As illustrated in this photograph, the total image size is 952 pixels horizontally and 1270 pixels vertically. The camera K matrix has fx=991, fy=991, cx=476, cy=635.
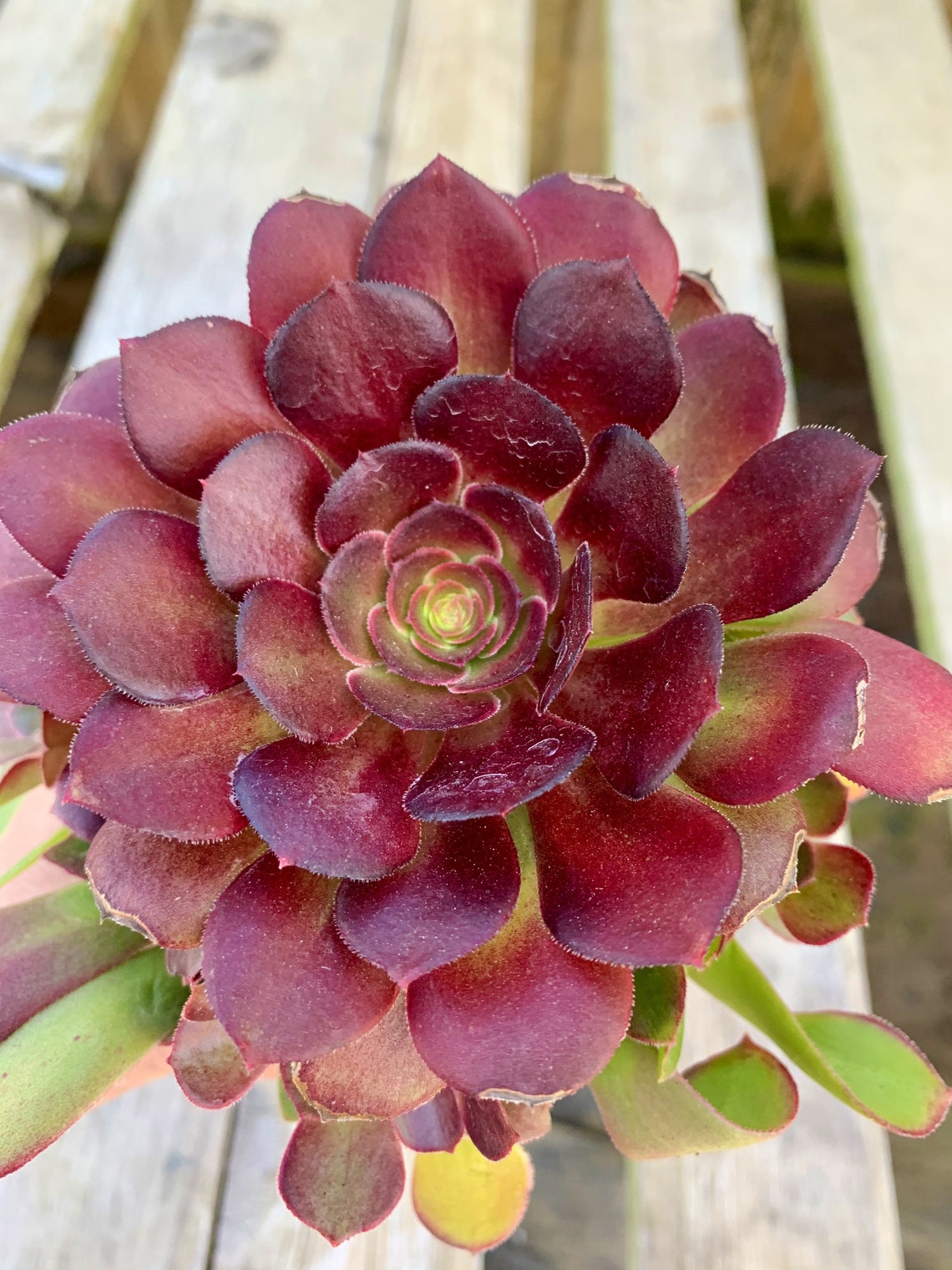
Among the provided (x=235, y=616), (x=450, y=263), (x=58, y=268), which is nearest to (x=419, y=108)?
(x=450, y=263)

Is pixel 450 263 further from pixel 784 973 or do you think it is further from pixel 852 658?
pixel 784 973

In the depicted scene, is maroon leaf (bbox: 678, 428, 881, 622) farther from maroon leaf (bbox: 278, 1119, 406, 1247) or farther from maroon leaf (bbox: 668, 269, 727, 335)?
maroon leaf (bbox: 278, 1119, 406, 1247)

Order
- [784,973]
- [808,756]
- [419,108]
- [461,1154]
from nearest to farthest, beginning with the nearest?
[808,756], [461,1154], [784,973], [419,108]

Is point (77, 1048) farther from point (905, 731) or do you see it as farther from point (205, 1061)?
point (905, 731)

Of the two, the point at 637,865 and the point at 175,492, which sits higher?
the point at 175,492

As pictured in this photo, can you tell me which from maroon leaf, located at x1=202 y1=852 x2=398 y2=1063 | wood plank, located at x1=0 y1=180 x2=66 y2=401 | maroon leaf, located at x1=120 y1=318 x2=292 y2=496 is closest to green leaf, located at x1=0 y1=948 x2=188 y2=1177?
maroon leaf, located at x1=202 y1=852 x2=398 y2=1063

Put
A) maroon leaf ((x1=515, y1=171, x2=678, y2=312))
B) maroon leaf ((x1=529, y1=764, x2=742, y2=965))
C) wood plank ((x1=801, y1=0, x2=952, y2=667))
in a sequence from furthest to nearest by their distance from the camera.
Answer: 1. wood plank ((x1=801, y1=0, x2=952, y2=667))
2. maroon leaf ((x1=515, y1=171, x2=678, y2=312))
3. maroon leaf ((x1=529, y1=764, x2=742, y2=965))
